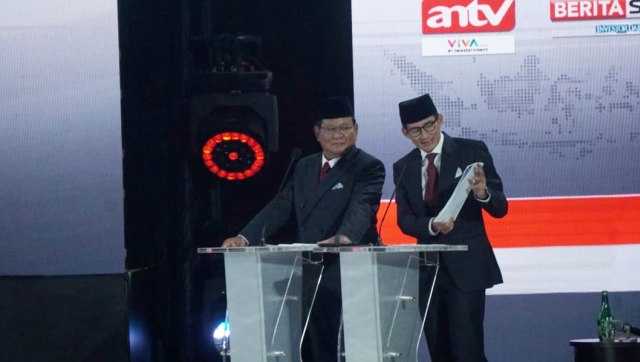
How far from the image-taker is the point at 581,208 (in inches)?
238

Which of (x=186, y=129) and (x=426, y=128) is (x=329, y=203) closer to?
(x=426, y=128)

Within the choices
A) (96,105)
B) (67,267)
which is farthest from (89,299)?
(96,105)

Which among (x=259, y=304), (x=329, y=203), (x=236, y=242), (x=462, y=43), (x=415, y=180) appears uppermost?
(x=462, y=43)

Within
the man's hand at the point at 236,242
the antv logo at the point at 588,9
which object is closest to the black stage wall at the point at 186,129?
the man's hand at the point at 236,242

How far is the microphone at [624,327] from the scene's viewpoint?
5.62 m

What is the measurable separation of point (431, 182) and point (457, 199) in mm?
234

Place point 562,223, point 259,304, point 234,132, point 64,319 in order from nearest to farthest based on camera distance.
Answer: point 259,304, point 234,132, point 562,223, point 64,319

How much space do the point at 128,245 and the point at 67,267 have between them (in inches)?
13.3

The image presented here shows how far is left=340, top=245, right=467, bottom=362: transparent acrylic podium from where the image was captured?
4.49m

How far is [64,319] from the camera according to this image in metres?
6.17

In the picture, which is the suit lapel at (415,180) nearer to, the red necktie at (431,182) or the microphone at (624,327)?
the red necktie at (431,182)

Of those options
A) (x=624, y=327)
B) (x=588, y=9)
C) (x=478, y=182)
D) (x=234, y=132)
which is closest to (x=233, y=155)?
(x=234, y=132)

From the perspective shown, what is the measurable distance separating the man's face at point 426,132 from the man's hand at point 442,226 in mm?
417

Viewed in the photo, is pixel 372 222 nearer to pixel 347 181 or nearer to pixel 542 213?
pixel 347 181
